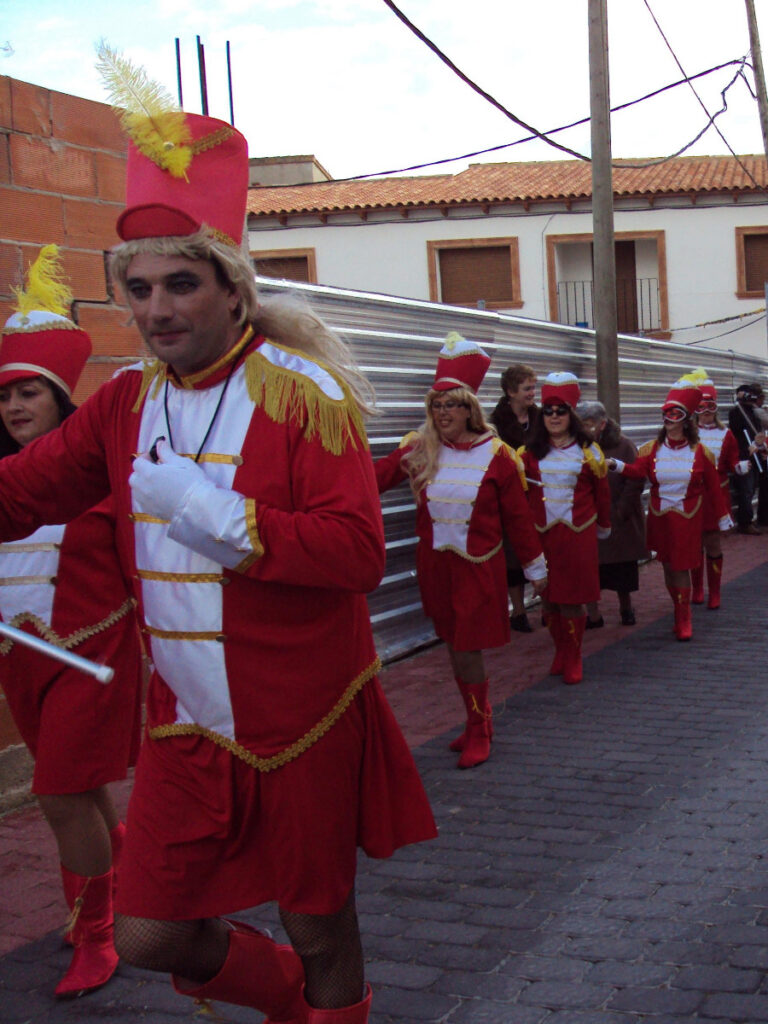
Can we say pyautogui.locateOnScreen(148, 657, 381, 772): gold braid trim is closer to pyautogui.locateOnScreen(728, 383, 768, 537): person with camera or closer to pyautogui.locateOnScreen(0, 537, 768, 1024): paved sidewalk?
pyautogui.locateOnScreen(0, 537, 768, 1024): paved sidewalk

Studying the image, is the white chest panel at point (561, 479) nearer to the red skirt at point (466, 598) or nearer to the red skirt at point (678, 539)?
the red skirt at point (678, 539)

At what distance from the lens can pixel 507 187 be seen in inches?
1390

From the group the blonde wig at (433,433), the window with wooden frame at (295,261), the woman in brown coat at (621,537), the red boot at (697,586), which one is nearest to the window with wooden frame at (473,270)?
the window with wooden frame at (295,261)

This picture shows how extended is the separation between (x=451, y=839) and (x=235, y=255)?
3072 mm

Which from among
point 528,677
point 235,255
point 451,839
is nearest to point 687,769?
point 451,839

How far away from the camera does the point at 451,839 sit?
497cm

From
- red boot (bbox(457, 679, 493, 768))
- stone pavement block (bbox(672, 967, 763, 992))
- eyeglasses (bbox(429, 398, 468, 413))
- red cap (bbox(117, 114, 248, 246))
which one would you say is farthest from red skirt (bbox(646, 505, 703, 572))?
red cap (bbox(117, 114, 248, 246))

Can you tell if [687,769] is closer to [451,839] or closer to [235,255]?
[451,839]

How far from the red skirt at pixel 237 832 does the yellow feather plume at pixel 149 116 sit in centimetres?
114

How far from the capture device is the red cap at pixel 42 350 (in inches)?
146

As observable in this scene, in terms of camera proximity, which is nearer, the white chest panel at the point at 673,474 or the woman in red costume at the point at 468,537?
the woman in red costume at the point at 468,537

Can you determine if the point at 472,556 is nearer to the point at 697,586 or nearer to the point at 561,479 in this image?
Result: the point at 561,479

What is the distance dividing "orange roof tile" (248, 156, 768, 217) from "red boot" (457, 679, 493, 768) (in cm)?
2833

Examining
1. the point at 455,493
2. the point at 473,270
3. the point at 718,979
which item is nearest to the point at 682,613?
the point at 455,493
